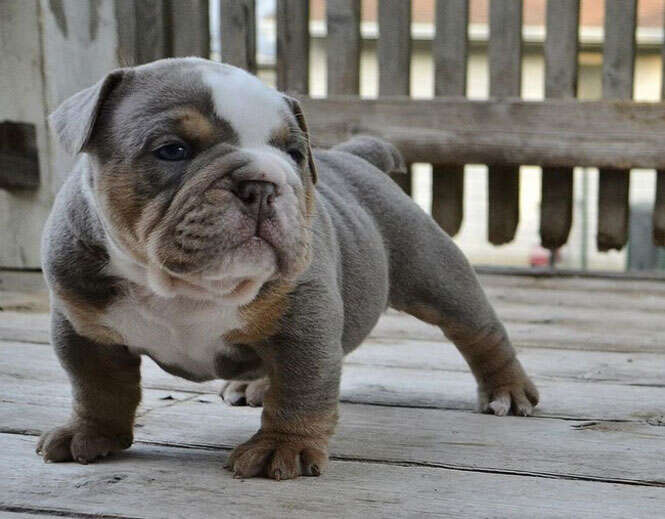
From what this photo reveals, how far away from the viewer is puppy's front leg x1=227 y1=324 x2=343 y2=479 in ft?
6.67

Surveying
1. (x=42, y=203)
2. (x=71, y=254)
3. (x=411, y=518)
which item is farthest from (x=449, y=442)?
(x=42, y=203)

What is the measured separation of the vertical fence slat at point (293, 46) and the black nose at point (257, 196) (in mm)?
3124

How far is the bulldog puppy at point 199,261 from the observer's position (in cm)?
184

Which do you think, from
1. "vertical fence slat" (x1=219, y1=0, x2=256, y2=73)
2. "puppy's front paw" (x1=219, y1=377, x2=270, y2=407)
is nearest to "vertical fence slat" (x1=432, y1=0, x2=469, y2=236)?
"vertical fence slat" (x1=219, y1=0, x2=256, y2=73)

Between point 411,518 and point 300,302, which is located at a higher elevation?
point 300,302

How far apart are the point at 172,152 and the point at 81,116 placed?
220 mm

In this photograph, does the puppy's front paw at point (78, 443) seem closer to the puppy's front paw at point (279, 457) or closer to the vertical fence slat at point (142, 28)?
the puppy's front paw at point (279, 457)

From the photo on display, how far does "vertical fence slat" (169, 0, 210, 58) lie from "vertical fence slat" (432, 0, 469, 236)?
43.9 inches

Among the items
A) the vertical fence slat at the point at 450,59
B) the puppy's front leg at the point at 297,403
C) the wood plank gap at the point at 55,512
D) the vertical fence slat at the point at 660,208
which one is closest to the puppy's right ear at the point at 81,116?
the puppy's front leg at the point at 297,403

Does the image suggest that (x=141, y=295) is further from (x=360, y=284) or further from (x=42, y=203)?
(x=42, y=203)

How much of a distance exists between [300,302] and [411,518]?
20.2 inches

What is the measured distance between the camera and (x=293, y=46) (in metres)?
4.89

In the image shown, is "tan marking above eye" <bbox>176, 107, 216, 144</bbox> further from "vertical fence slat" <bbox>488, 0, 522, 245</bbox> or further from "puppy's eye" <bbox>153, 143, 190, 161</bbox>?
"vertical fence slat" <bbox>488, 0, 522, 245</bbox>

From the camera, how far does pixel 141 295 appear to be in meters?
2.05
